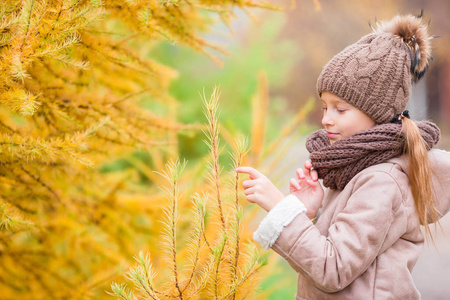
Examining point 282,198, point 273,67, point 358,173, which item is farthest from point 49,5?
point 273,67

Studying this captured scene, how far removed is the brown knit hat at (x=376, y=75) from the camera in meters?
1.06

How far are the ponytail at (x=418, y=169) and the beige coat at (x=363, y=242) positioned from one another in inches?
0.7

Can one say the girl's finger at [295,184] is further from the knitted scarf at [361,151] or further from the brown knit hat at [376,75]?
the brown knit hat at [376,75]

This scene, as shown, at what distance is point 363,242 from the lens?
0.93 m

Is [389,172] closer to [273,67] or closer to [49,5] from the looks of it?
[49,5]

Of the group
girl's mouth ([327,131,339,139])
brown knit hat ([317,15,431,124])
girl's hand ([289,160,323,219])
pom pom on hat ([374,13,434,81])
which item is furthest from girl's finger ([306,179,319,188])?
pom pom on hat ([374,13,434,81])

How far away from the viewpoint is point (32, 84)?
1.19 metres

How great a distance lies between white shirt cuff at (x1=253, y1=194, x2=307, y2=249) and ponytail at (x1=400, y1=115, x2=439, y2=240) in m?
0.29

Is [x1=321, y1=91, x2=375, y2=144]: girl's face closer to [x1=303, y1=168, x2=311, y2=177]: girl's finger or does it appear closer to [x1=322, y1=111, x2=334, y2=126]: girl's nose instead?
[x1=322, y1=111, x2=334, y2=126]: girl's nose

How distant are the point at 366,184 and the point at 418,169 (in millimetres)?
138

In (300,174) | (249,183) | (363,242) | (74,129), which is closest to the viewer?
(363,242)

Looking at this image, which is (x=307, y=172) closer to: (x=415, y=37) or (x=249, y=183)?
(x=249, y=183)

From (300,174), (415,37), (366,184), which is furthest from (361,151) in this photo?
(415,37)

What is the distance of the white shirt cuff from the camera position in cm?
96
